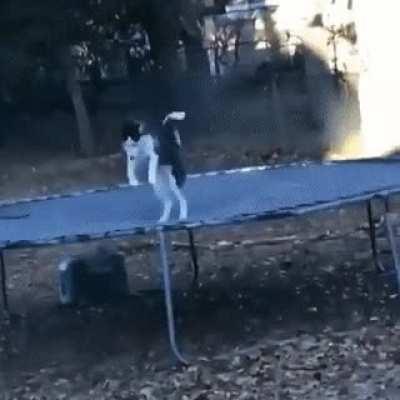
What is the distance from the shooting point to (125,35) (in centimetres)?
1352

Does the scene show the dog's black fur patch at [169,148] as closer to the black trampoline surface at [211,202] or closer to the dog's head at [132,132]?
the dog's head at [132,132]

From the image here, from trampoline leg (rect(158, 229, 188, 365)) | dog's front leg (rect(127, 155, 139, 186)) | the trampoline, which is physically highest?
dog's front leg (rect(127, 155, 139, 186))

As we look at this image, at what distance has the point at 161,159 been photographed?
6.74m

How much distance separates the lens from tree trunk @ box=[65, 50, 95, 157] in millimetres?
13414

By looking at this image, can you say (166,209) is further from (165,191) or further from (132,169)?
(132,169)

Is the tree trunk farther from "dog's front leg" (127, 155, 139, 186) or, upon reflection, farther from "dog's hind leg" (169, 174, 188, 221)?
"dog's hind leg" (169, 174, 188, 221)

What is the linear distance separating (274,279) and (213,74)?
646 centimetres

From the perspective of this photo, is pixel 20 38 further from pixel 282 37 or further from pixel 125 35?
pixel 282 37

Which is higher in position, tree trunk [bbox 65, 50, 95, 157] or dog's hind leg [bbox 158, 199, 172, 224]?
tree trunk [bbox 65, 50, 95, 157]

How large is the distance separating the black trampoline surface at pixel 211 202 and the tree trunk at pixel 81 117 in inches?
192

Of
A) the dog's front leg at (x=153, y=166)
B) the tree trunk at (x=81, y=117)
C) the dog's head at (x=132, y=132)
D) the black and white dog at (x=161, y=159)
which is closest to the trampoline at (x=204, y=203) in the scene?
the black and white dog at (x=161, y=159)

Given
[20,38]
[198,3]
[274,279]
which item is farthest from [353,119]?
[274,279]

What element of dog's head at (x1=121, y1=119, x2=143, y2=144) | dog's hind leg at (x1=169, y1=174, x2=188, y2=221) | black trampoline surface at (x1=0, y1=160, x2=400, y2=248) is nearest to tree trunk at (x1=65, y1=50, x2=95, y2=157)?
black trampoline surface at (x1=0, y1=160, x2=400, y2=248)

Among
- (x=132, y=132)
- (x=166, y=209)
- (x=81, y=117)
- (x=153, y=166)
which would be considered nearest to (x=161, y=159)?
(x=153, y=166)
